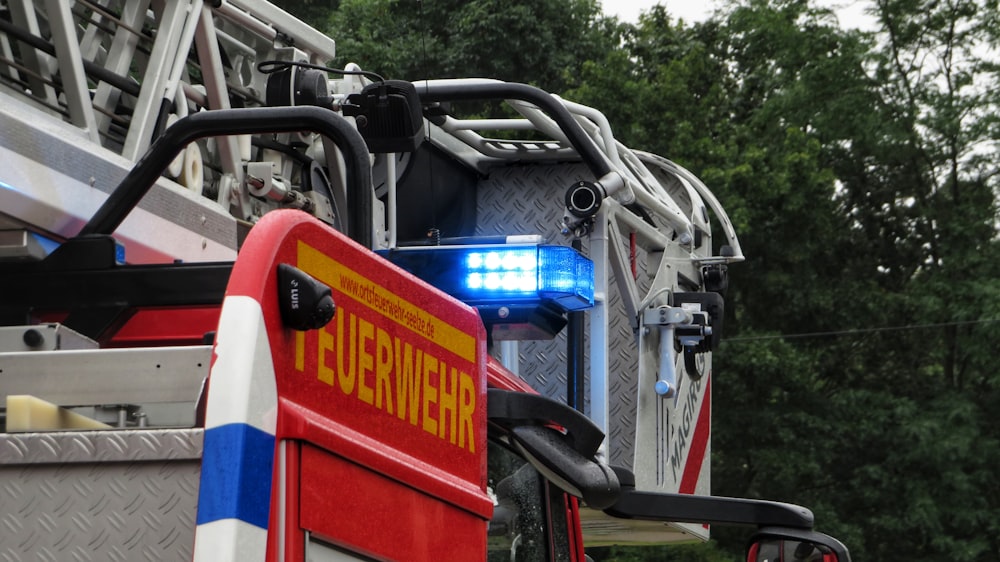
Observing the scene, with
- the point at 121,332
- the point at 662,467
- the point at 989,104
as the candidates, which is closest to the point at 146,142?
the point at 121,332

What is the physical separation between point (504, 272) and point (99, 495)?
2.03 meters

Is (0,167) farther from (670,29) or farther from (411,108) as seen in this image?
(670,29)

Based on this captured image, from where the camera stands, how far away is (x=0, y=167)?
11.3 feet

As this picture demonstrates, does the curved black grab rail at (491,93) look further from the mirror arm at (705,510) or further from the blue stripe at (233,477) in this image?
the blue stripe at (233,477)

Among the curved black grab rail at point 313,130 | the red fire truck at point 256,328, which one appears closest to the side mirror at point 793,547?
the red fire truck at point 256,328

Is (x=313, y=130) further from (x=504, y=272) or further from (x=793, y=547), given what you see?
(x=793, y=547)

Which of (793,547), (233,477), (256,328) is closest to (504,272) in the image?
(793,547)

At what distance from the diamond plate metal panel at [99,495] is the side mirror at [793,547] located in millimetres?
1621

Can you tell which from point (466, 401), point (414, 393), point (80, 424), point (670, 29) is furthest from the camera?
point (670, 29)

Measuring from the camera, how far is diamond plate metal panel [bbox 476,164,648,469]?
751 centimetres

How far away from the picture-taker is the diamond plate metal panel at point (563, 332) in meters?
7.51

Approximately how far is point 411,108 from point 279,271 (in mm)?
2059

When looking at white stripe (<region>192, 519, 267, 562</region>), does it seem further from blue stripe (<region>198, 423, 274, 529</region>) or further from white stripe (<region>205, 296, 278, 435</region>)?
white stripe (<region>205, 296, 278, 435</region>)

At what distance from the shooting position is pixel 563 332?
299 inches
